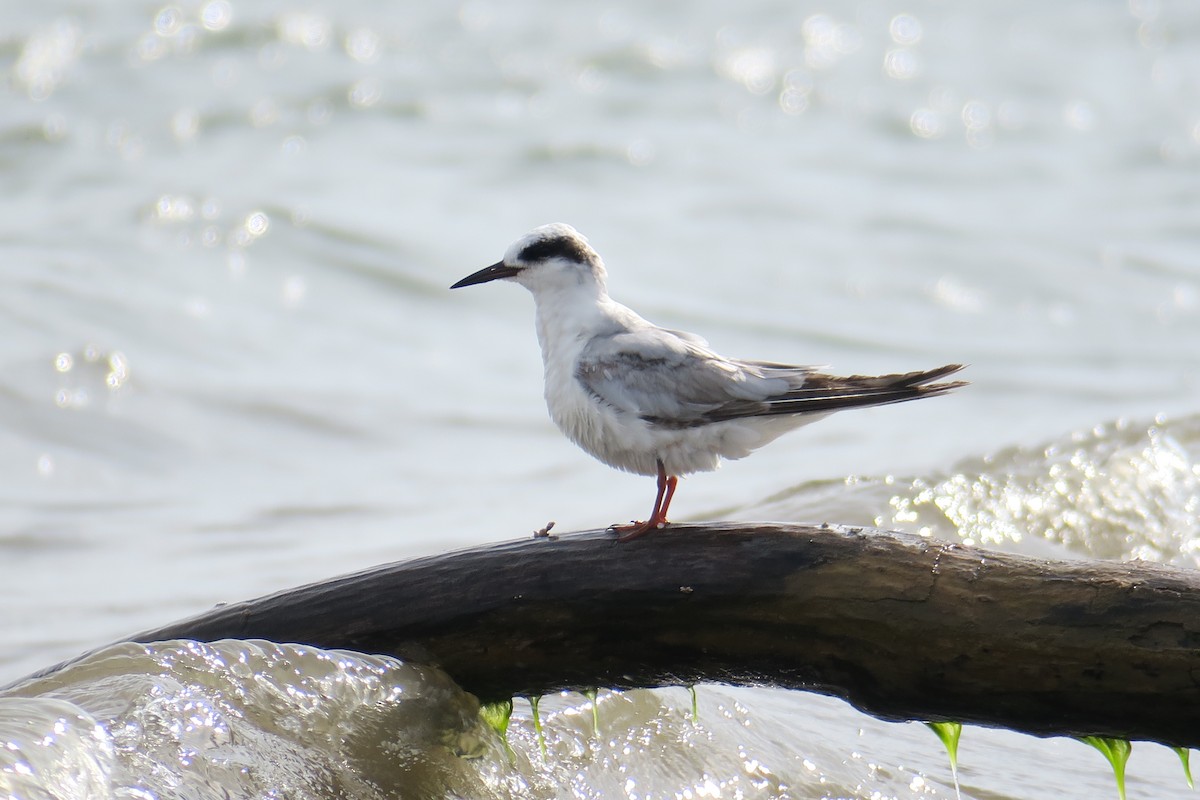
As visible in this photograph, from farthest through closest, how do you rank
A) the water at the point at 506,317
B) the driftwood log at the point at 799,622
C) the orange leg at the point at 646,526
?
the water at the point at 506,317 → the orange leg at the point at 646,526 → the driftwood log at the point at 799,622

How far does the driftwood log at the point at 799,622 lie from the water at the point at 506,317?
23 centimetres

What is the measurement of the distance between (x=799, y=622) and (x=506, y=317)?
951 cm

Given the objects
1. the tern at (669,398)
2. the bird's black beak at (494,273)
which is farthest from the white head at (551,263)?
the tern at (669,398)

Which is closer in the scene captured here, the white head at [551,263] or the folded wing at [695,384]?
the folded wing at [695,384]

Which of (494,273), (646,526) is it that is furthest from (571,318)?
(646,526)

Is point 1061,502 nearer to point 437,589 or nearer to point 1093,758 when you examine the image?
point 1093,758

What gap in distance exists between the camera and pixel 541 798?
472 centimetres

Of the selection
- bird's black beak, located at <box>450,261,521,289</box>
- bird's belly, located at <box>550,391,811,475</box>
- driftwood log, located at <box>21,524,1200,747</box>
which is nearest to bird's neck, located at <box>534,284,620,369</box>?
bird's black beak, located at <box>450,261,521,289</box>

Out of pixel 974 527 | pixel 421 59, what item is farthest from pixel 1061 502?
pixel 421 59

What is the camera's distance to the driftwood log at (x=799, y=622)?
3.65 metres

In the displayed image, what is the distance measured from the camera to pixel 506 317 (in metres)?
13.3

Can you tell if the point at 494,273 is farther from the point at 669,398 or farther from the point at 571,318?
the point at 669,398

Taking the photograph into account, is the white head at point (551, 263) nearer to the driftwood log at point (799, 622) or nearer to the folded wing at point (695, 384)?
the folded wing at point (695, 384)

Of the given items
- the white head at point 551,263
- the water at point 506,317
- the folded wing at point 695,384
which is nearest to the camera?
the folded wing at point 695,384
